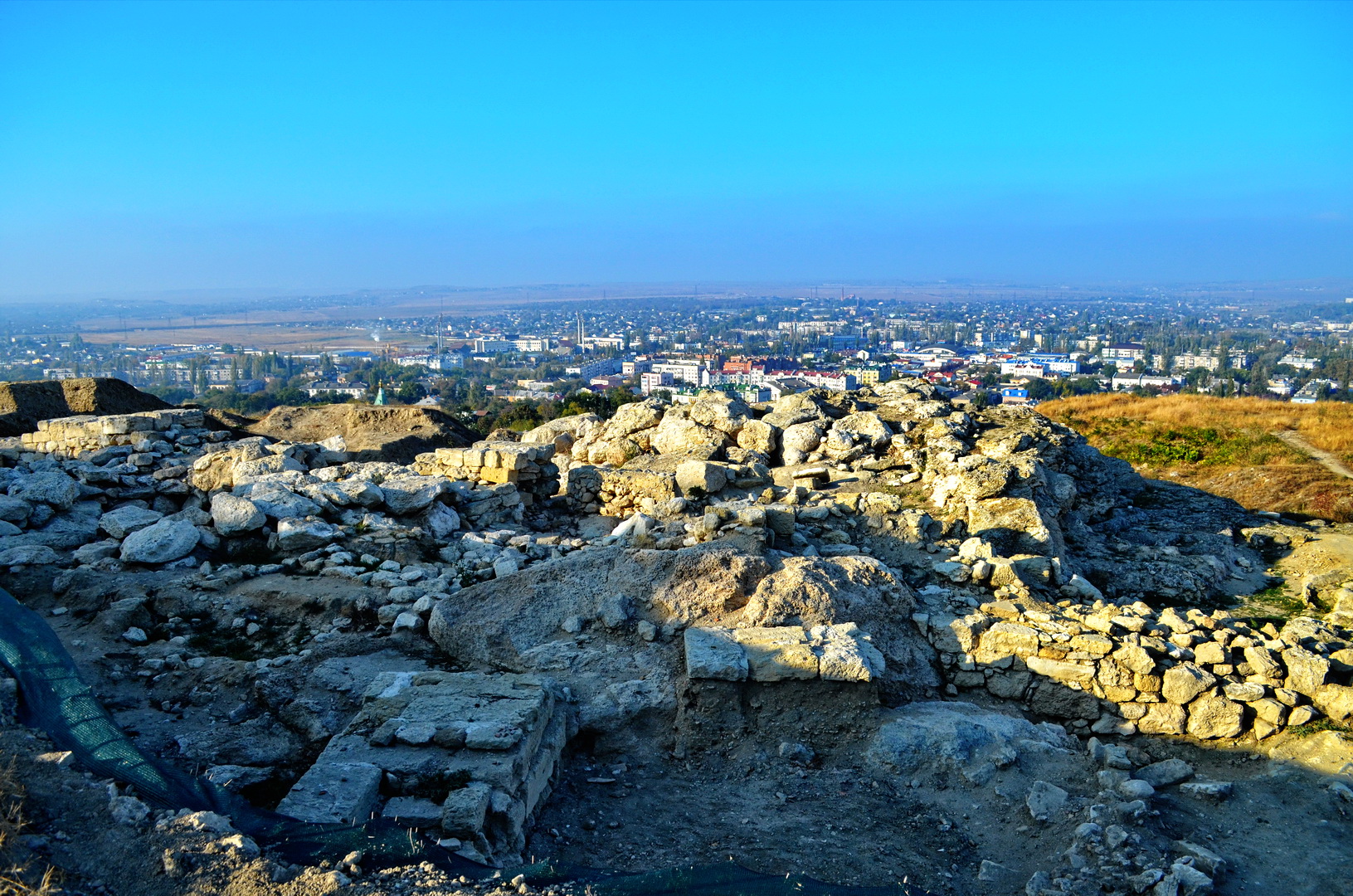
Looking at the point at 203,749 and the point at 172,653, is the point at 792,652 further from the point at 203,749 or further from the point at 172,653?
the point at 172,653

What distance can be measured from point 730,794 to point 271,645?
4.02 m

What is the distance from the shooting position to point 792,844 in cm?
489

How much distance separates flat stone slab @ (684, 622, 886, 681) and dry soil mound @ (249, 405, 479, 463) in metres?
12.3

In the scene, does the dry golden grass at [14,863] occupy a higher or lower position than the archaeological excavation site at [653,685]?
higher

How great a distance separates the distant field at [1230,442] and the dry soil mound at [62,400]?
2175 centimetres

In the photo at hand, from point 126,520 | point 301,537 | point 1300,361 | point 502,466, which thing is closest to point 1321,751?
point 502,466

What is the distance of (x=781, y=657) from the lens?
615cm

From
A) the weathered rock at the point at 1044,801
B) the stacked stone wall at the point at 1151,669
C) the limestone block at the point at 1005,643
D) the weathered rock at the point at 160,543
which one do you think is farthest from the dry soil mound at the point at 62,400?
the weathered rock at the point at 1044,801

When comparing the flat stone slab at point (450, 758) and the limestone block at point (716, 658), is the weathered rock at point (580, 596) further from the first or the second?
the flat stone slab at point (450, 758)

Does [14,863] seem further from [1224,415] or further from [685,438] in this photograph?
[1224,415]

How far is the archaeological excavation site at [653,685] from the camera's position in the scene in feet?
14.2

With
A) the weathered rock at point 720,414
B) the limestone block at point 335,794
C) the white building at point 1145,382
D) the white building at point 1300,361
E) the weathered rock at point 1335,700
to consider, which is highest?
the weathered rock at point 720,414

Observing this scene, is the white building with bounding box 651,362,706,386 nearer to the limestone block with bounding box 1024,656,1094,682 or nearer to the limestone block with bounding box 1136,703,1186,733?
the limestone block with bounding box 1024,656,1094,682

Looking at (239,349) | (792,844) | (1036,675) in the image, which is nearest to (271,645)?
(792,844)
